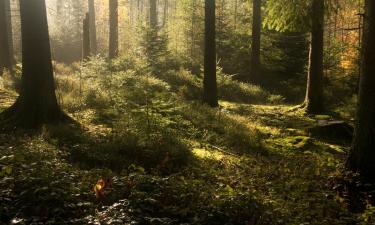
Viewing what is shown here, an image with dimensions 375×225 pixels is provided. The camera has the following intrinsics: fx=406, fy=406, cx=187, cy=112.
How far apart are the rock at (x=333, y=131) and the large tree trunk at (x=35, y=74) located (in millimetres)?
8753

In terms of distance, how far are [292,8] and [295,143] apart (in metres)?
4.57

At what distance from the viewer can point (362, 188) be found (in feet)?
28.5

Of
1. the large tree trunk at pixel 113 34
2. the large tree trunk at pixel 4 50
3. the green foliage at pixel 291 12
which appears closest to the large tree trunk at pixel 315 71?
the green foliage at pixel 291 12

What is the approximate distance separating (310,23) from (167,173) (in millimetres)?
8891

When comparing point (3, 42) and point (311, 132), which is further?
→ point (3, 42)

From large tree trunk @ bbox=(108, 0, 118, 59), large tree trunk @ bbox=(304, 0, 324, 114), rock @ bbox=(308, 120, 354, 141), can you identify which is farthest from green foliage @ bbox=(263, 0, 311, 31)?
large tree trunk @ bbox=(108, 0, 118, 59)

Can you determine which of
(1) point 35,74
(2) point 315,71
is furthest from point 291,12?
(1) point 35,74

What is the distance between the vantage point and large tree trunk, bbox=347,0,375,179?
8.98 m

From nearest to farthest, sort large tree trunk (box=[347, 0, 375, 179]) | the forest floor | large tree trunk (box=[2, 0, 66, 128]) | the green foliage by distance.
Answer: the forest floor
large tree trunk (box=[347, 0, 375, 179])
large tree trunk (box=[2, 0, 66, 128])
the green foliage

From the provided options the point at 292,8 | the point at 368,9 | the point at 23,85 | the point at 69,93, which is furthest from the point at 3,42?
the point at 368,9

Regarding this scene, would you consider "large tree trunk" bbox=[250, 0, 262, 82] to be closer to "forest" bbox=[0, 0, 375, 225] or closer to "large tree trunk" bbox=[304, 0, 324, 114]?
"forest" bbox=[0, 0, 375, 225]

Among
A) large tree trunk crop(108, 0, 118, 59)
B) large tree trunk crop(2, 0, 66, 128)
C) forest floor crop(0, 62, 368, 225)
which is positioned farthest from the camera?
large tree trunk crop(108, 0, 118, 59)

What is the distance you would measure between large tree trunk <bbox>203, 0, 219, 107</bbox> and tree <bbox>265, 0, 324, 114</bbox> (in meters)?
2.63

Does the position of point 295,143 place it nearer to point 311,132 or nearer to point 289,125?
point 311,132
